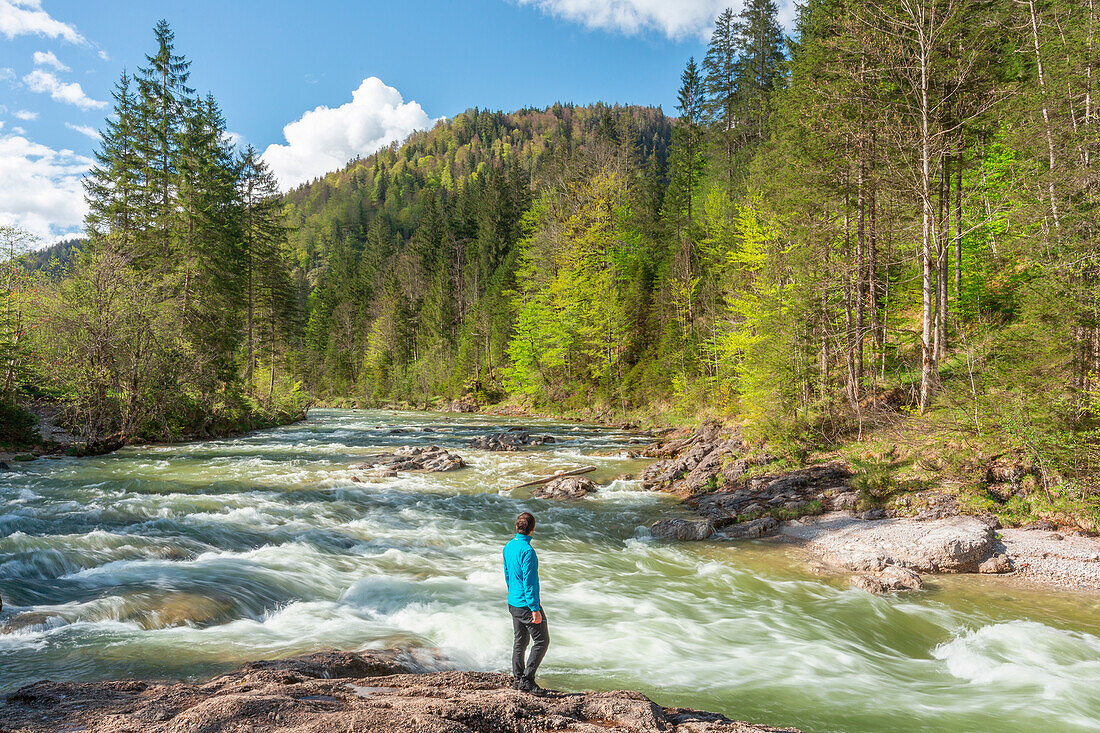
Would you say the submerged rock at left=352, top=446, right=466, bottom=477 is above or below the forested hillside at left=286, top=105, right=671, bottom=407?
below

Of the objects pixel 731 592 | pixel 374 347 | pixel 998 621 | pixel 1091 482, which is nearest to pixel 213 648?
pixel 731 592

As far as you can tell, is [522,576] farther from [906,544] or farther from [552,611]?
[906,544]

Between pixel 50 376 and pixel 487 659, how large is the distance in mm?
22158

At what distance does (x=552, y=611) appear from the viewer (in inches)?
332

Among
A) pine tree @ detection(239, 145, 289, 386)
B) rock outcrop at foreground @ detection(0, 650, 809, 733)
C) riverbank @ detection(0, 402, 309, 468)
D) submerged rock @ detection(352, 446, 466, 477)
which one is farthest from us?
pine tree @ detection(239, 145, 289, 386)

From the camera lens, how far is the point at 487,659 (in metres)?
6.78

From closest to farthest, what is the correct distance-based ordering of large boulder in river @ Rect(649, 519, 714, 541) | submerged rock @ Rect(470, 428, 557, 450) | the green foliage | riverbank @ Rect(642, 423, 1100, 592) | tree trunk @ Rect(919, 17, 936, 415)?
riverbank @ Rect(642, 423, 1100, 592)
large boulder in river @ Rect(649, 519, 714, 541)
tree trunk @ Rect(919, 17, 936, 415)
the green foliage
submerged rock @ Rect(470, 428, 557, 450)

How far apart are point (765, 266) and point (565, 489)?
1208 centimetres

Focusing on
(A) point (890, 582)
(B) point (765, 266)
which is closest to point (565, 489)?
(A) point (890, 582)

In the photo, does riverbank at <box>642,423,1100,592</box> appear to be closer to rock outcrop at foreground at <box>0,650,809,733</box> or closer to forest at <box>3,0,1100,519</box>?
forest at <box>3,0,1100,519</box>

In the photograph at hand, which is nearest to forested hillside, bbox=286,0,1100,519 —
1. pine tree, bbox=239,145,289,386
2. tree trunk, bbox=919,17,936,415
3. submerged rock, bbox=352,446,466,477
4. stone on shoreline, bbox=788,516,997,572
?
tree trunk, bbox=919,17,936,415

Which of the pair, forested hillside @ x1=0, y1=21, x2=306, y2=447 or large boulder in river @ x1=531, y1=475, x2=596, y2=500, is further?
forested hillside @ x1=0, y1=21, x2=306, y2=447

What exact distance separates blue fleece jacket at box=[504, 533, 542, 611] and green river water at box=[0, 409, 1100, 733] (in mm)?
1720

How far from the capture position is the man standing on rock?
16.4 feet
